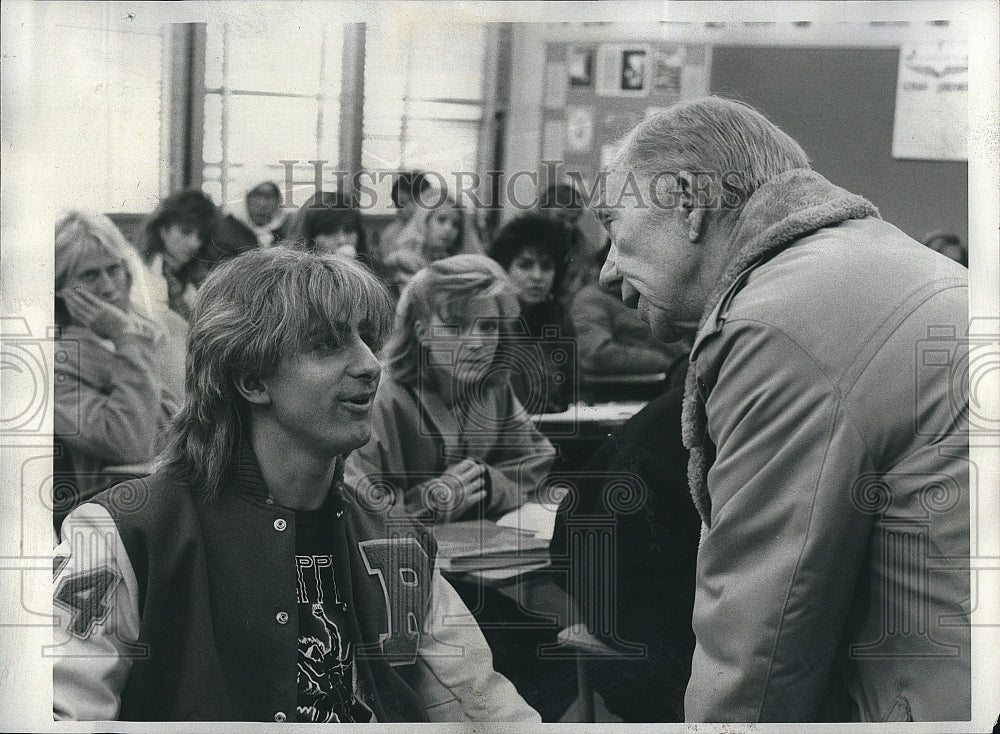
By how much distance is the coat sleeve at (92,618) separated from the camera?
9.31 ft

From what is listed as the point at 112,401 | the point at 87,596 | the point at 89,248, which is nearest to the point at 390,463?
the point at 112,401

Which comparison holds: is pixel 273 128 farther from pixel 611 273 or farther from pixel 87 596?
pixel 87 596

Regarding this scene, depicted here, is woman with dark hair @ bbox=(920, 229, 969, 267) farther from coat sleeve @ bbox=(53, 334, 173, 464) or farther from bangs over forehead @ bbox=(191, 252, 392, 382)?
coat sleeve @ bbox=(53, 334, 173, 464)

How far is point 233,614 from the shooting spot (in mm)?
2830

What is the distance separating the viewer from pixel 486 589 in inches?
113

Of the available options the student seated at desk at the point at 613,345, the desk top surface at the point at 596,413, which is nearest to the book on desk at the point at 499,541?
the desk top surface at the point at 596,413

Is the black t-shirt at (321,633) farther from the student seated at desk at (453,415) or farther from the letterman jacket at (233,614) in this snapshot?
Answer: the student seated at desk at (453,415)

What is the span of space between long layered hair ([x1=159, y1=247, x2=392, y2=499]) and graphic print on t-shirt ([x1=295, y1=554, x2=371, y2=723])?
0.32 meters

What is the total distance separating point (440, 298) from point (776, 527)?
3.19ft

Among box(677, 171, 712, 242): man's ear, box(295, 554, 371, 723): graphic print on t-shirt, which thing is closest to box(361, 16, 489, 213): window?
box(677, 171, 712, 242): man's ear

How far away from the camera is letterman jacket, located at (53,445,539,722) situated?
2826 millimetres

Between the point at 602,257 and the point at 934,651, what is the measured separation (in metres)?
1.24

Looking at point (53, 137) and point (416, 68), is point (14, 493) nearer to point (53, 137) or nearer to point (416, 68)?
point (53, 137)

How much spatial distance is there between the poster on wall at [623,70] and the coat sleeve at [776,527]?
684mm
